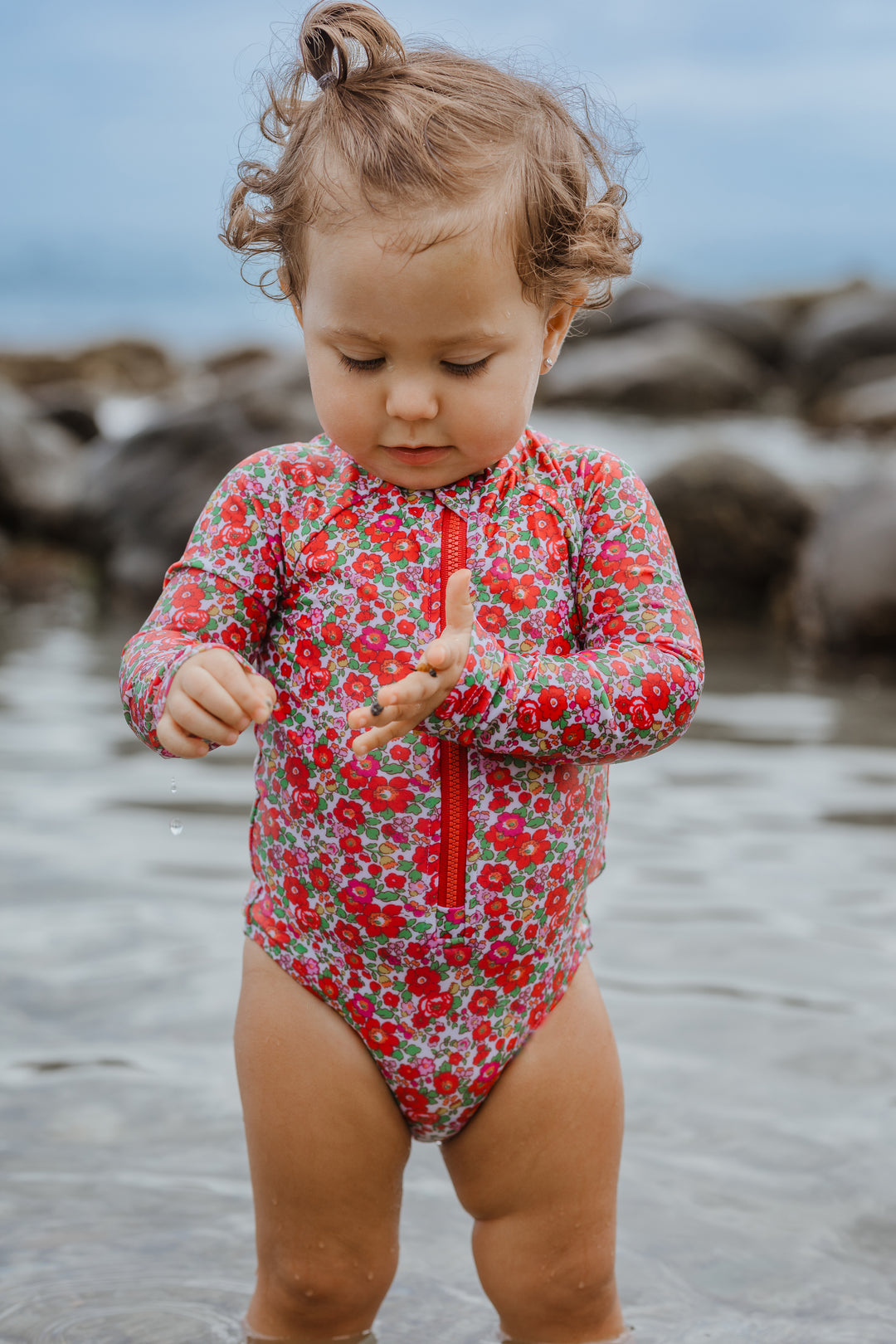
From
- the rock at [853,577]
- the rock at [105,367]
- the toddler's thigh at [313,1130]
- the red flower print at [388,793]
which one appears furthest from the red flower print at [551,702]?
the rock at [105,367]

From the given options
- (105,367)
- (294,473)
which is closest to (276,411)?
(294,473)

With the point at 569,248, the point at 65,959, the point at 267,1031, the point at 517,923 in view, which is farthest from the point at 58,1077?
the point at 569,248

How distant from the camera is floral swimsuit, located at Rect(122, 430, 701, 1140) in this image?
7.02 feet

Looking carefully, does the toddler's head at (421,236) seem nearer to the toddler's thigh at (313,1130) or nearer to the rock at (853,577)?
the toddler's thigh at (313,1130)

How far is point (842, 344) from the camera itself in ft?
59.6

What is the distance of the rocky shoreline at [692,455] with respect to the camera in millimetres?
7742

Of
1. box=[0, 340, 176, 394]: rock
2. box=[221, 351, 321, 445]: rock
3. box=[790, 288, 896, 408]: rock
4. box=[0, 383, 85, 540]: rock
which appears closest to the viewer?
box=[221, 351, 321, 445]: rock

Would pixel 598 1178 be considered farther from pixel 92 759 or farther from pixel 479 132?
pixel 92 759

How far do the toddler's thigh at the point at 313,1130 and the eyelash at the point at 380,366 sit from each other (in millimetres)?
841

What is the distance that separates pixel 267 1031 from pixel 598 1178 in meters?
0.52

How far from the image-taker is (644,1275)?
274 cm

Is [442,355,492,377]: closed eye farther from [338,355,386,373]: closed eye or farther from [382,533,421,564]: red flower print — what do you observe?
[382,533,421,564]: red flower print

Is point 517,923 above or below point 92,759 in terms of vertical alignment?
below

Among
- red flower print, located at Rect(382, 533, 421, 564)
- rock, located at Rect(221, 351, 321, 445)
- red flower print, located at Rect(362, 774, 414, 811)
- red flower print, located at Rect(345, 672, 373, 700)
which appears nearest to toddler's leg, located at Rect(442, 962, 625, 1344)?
red flower print, located at Rect(362, 774, 414, 811)
